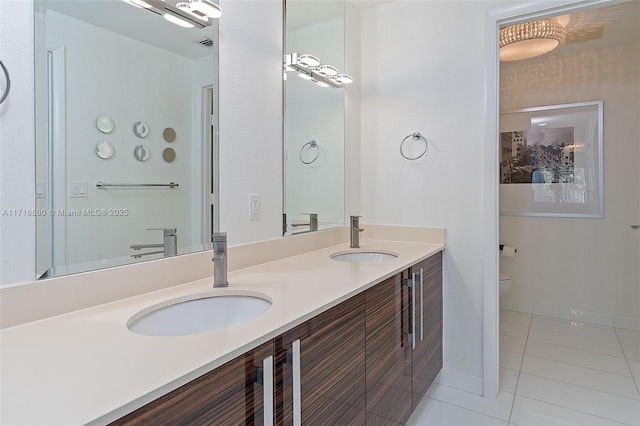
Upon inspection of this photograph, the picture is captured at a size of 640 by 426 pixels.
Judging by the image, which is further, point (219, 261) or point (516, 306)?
point (516, 306)

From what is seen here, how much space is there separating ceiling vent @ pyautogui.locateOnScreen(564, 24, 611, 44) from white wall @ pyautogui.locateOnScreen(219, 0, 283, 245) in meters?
2.40

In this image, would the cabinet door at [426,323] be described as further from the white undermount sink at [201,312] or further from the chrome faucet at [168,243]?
the chrome faucet at [168,243]

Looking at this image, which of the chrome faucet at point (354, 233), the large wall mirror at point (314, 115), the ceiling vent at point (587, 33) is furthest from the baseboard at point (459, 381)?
the ceiling vent at point (587, 33)

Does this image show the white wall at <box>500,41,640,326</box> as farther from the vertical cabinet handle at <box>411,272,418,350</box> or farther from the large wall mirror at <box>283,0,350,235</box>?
the vertical cabinet handle at <box>411,272,418,350</box>

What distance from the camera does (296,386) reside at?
997 millimetres

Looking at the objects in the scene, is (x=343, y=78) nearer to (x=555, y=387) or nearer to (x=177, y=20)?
(x=177, y=20)

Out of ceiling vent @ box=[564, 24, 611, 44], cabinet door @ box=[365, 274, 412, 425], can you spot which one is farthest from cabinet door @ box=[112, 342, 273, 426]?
ceiling vent @ box=[564, 24, 611, 44]

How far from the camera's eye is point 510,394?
2.14m

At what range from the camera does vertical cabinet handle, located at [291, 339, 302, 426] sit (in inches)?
38.9

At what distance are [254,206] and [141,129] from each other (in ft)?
1.93

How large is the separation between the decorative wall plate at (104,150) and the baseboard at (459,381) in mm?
2146

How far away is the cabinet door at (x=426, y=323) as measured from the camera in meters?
1.85

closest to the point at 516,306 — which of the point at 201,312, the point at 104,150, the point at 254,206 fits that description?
the point at 254,206

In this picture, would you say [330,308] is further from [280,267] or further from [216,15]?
[216,15]
